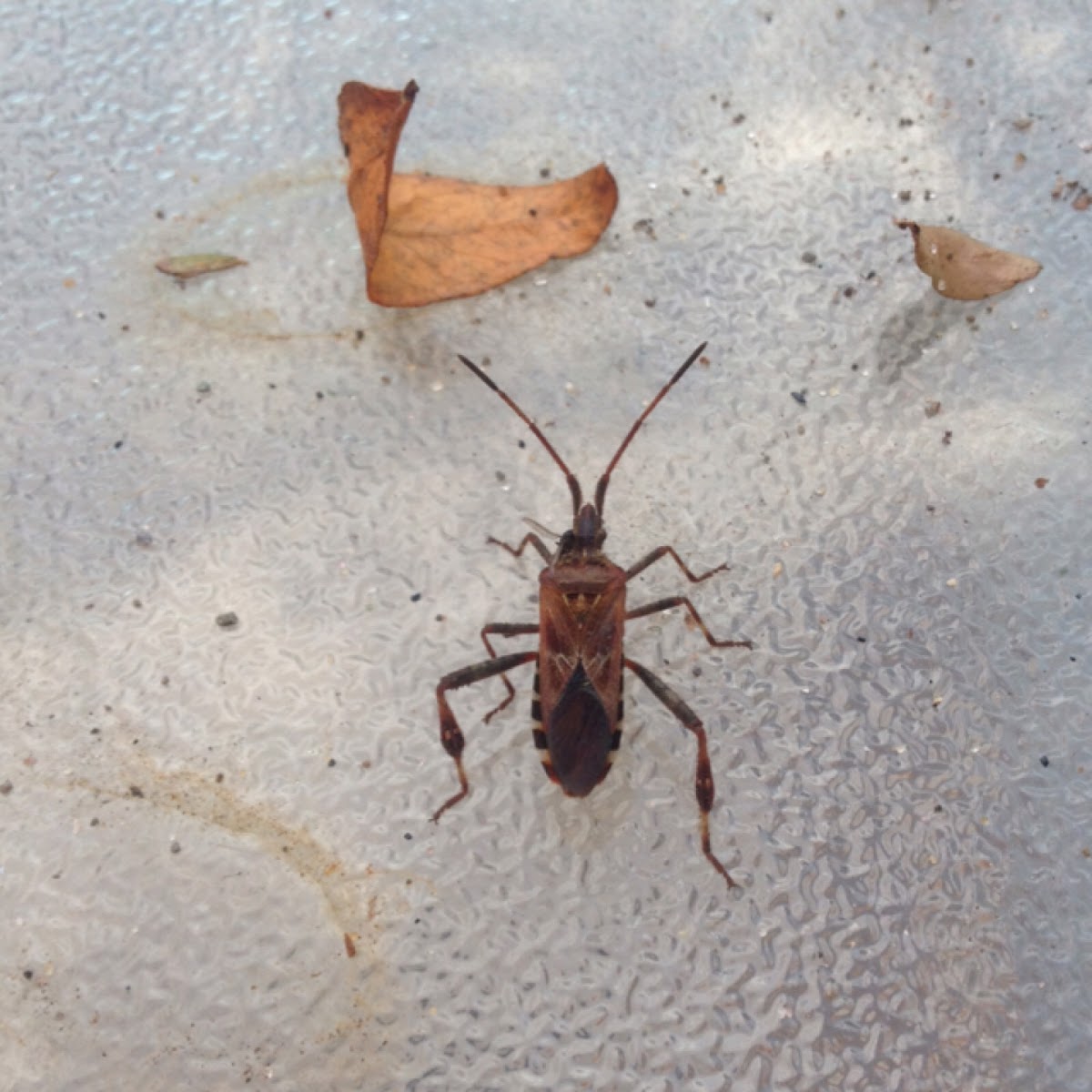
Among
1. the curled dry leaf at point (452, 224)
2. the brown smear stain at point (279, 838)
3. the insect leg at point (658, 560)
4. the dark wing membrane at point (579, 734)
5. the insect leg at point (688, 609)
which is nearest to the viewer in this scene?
the dark wing membrane at point (579, 734)

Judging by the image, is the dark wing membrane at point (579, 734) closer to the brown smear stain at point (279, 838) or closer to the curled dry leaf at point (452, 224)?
the brown smear stain at point (279, 838)

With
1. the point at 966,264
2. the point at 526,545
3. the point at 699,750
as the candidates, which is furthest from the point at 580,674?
the point at 966,264

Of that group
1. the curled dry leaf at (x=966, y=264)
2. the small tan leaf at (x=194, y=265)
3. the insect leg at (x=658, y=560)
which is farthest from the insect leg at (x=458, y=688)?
the curled dry leaf at (x=966, y=264)

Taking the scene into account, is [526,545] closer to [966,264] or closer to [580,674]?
[580,674]

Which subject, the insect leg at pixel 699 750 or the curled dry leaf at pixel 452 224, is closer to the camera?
the insect leg at pixel 699 750

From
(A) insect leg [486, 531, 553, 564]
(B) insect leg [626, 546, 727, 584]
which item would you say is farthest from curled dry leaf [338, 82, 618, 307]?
(B) insect leg [626, 546, 727, 584]
